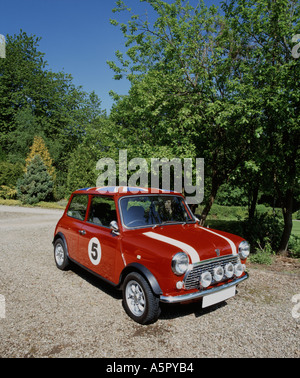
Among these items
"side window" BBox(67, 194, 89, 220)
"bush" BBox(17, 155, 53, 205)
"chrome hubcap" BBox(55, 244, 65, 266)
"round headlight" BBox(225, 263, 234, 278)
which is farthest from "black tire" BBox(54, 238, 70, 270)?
"bush" BBox(17, 155, 53, 205)

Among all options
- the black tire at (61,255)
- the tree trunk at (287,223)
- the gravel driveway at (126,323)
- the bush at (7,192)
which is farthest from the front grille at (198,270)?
the bush at (7,192)

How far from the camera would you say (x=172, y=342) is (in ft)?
10.00

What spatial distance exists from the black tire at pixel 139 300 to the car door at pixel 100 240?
1.30 ft

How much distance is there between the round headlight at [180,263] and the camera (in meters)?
3.08

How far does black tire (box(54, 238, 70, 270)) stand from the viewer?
532cm

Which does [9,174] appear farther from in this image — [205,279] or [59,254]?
[205,279]

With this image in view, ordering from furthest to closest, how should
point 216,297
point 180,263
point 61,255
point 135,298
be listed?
1. point 61,255
2. point 135,298
3. point 216,297
4. point 180,263

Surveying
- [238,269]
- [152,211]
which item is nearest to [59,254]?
[152,211]

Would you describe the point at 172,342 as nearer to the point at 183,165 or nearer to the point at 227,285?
the point at 227,285

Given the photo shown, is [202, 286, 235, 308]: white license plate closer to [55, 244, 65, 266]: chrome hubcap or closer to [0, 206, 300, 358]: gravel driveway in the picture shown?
[0, 206, 300, 358]: gravel driveway

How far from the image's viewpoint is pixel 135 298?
353 cm

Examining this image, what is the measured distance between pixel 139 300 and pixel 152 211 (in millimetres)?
1406

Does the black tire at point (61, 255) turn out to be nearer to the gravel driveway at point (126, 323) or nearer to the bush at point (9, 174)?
the gravel driveway at point (126, 323)
